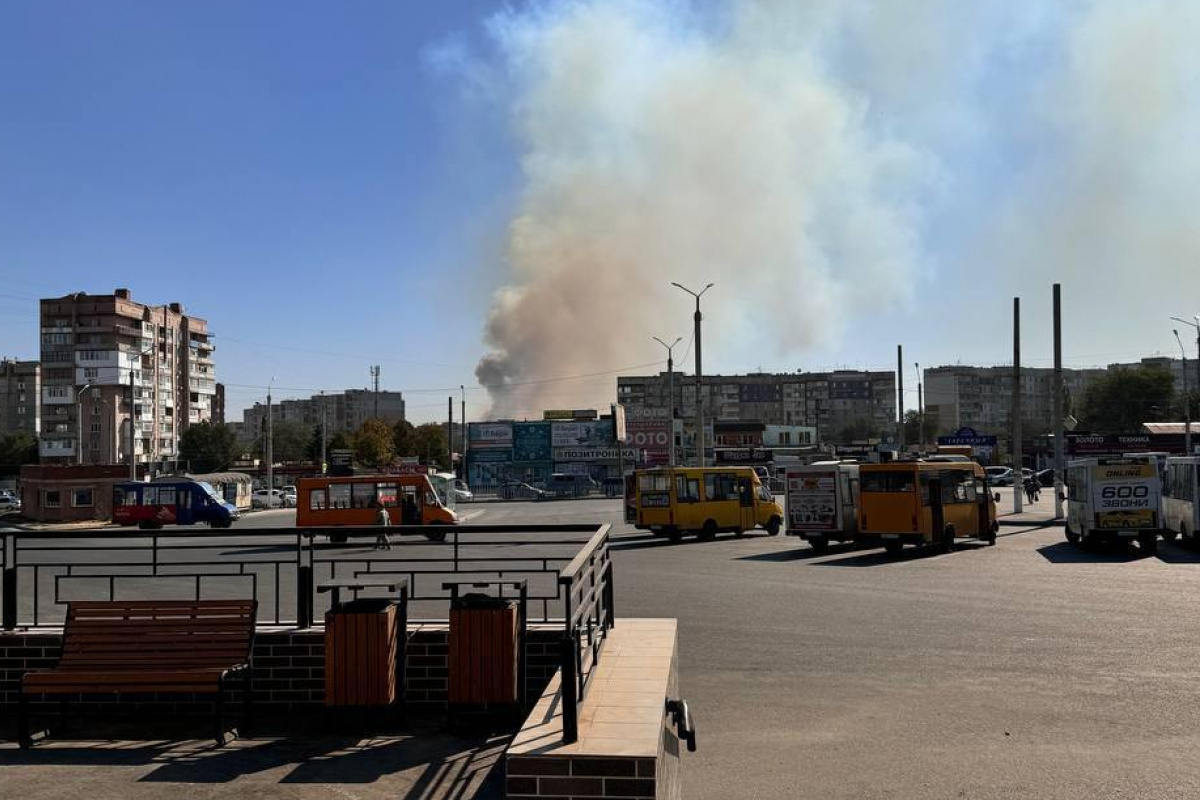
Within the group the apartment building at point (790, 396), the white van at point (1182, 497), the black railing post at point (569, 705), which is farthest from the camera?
the apartment building at point (790, 396)

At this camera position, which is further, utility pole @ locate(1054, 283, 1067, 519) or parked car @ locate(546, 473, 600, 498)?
parked car @ locate(546, 473, 600, 498)

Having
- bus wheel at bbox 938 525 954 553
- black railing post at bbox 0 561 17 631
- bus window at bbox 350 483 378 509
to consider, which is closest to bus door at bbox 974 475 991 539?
bus wheel at bbox 938 525 954 553

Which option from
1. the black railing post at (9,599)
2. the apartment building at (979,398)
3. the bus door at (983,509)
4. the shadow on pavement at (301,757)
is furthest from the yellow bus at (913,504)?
the apartment building at (979,398)

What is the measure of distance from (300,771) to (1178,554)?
949 inches

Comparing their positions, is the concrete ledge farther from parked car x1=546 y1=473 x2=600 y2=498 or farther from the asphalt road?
parked car x1=546 y1=473 x2=600 y2=498

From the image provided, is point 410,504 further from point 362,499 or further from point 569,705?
point 569,705

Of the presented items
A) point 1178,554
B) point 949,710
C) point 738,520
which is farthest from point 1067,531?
point 949,710

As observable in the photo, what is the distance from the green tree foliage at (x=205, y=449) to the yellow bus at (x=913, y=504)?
90.9 meters

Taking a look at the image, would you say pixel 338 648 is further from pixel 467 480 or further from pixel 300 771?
pixel 467 480

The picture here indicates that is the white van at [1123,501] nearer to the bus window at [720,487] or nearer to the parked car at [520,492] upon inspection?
the bus window at [720,487]

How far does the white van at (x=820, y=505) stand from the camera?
86.9 ft

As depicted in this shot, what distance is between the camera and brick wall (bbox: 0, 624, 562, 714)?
7402mm

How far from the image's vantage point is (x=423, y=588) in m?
17.8

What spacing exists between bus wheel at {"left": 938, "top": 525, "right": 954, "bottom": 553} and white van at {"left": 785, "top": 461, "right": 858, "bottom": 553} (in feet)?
8.18
